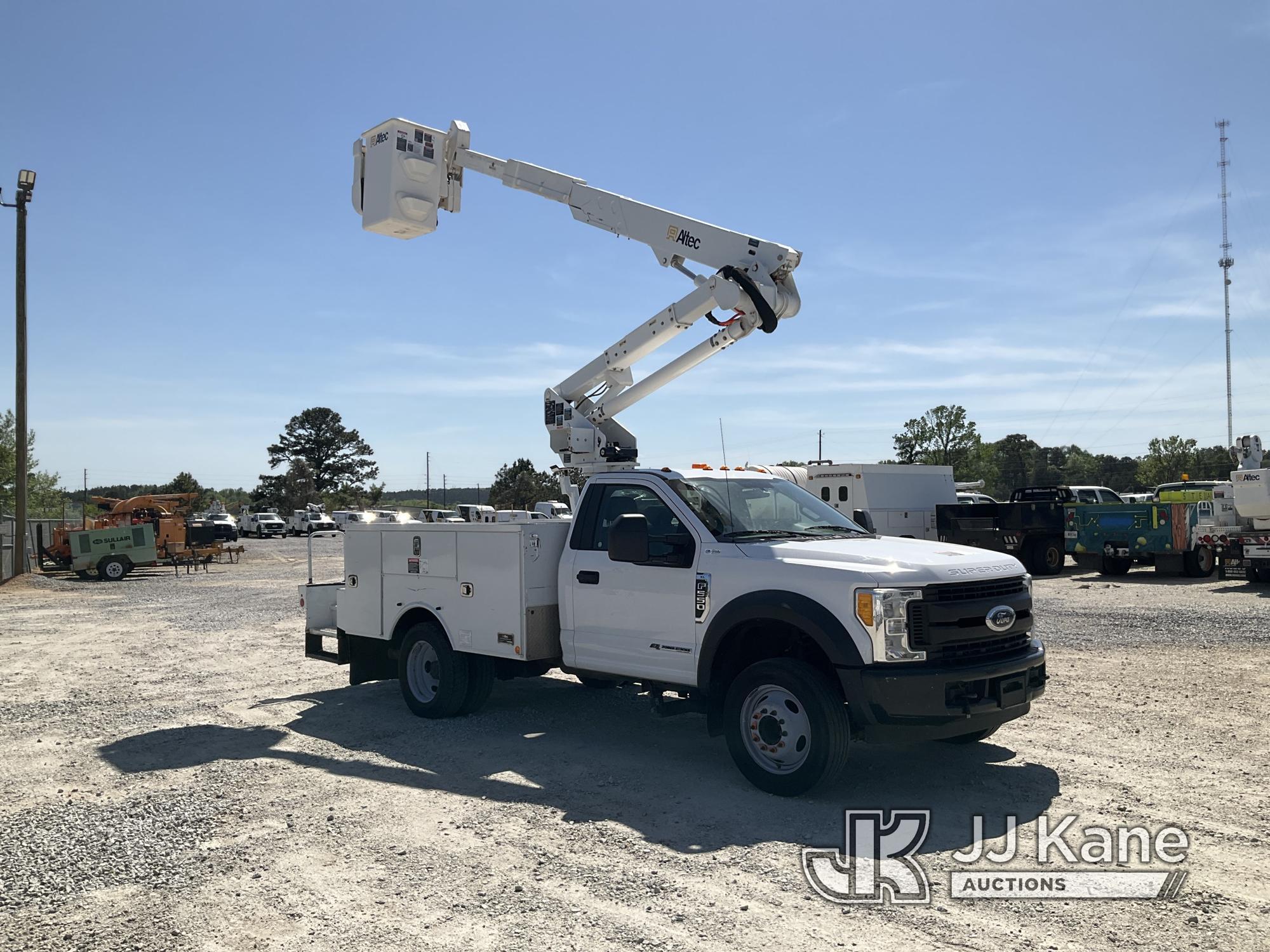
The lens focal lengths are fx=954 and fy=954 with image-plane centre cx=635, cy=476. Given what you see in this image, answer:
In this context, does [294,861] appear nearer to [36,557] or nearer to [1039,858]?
[1039,858]

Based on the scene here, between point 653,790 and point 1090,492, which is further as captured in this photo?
point 1090,492

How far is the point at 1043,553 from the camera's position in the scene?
2402 cm

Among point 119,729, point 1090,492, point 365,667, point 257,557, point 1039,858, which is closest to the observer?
point 1039,858

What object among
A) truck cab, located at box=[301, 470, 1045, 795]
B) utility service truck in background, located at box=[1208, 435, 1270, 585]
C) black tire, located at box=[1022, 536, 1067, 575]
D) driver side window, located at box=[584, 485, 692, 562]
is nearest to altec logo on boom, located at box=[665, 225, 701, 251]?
truck cab, located at box=[301, 470, 1045, 795]

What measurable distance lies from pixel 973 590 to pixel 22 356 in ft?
97.8

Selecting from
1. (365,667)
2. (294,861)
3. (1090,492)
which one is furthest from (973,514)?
(294,861)

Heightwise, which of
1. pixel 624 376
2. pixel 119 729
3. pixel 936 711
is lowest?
pixel 119 729

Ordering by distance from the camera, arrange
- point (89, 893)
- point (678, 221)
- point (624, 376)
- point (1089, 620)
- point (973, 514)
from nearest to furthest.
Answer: point (89, 893), point (678, 221), point (624, 376), point (1089, 620), point (973, 514)

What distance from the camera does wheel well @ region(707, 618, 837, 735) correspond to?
6414 mm

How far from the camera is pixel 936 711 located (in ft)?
18.7

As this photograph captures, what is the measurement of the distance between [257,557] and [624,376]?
100 ft

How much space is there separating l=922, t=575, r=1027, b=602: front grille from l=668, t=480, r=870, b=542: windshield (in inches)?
49.5

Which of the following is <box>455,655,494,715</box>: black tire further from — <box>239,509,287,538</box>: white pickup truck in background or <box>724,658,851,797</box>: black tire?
<box>239,509,287,538</box>: white pickup truck in background

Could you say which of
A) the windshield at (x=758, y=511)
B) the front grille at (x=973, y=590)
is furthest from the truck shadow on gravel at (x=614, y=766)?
the windshield at (x=758, y=511)
